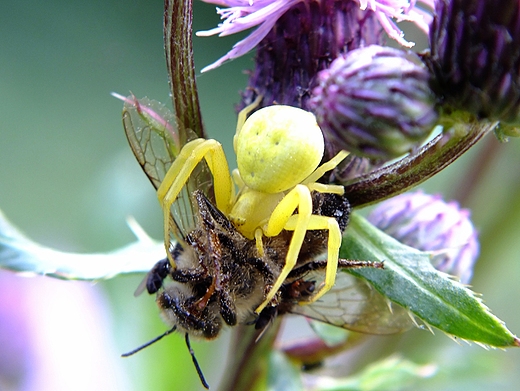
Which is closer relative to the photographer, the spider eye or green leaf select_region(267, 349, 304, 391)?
the spider eye

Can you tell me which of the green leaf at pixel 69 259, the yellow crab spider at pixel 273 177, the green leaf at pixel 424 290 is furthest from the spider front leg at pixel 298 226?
the green leaf at pixel 69 259

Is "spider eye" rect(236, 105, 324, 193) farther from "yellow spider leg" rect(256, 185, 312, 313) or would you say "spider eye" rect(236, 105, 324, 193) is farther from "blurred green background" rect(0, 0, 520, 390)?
"blurred green background" rect(0, 0, 520, 390)

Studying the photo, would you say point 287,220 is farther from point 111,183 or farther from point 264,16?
point 111,183

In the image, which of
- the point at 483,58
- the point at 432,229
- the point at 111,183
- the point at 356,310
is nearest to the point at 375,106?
the point at 483,58

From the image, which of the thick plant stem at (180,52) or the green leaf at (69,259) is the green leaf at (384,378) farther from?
the thick plant stem at (180,52)

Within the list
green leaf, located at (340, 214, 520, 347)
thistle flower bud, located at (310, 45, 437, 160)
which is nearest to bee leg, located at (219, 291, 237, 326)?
green leaf, located at (340, 214, 520, 347)

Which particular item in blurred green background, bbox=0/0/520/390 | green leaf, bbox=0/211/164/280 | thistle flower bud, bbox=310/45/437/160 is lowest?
blurred green background, bbox=0/0/520/390
